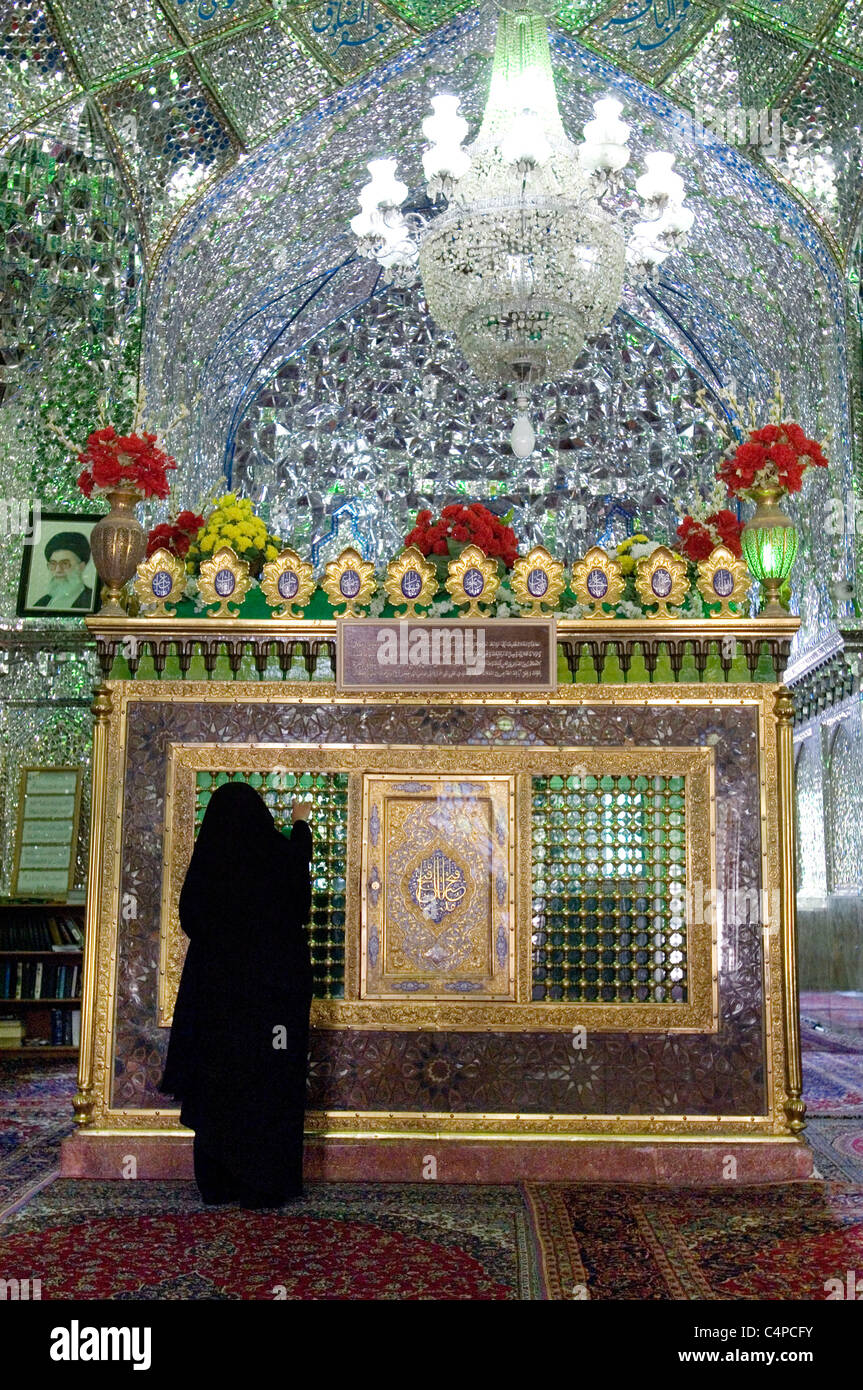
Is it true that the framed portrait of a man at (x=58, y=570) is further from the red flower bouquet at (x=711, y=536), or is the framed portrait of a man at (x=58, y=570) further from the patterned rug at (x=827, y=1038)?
the patterned rug at (x=827, y=1038)

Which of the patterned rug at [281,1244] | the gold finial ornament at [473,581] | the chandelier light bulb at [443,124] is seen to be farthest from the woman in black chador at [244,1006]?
the chandelier light bulb at [443,124]

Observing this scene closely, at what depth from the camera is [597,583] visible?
5.01 m

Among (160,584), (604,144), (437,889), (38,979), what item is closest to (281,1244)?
(437,889)

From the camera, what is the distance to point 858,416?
912 cm

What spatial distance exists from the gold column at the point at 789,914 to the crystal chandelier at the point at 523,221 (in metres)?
3.58

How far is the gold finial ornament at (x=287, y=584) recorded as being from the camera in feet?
16.6

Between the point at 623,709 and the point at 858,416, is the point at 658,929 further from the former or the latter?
the point at 858,416

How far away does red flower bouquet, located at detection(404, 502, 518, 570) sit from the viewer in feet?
17.1

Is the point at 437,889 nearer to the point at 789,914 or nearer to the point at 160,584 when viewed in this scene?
the point at 789,914

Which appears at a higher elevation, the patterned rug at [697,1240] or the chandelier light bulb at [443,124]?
the chandelier light bulb at [443,124]

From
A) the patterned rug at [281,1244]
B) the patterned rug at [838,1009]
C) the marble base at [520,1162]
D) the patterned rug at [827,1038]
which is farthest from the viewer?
the patterned rug at [838,1009]

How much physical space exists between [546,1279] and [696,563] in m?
2.70

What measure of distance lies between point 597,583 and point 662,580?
247mm

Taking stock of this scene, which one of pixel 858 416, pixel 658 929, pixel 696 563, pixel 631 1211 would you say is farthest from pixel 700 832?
pixel 858 416
